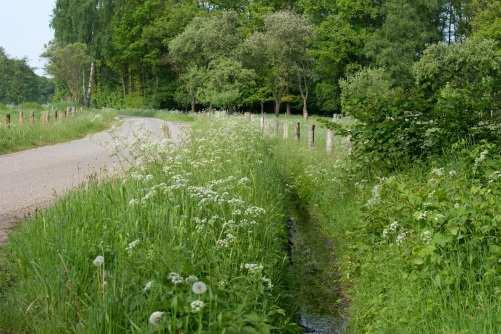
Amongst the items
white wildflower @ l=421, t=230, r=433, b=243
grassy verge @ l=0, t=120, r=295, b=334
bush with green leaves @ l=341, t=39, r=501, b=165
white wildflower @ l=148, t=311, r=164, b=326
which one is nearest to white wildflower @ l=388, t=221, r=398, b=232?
white wildflower @ l=421, t=230, r=433, b=243

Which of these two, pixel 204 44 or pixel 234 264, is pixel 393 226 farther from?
pixel 204 44

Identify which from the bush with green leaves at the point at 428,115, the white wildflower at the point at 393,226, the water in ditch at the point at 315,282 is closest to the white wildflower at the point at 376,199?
the water in ditch at the point at 315,282

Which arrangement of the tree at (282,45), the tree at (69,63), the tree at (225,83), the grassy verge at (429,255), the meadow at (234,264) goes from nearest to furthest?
the meadow at (234,264)
the grassy verge at (429,255)
the tree at (225,83)
the tree at (282,45)
the tree at (69,63)

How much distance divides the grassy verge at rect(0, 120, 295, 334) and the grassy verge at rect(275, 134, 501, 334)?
38.8 inches

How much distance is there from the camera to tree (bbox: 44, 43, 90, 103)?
65.5m

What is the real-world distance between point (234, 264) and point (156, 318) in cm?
178

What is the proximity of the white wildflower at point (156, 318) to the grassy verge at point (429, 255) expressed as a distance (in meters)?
2.20

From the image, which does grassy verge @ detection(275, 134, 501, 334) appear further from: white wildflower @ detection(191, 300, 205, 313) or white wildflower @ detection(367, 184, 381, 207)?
white wildflower @ detection(191, 300, 205, 313)

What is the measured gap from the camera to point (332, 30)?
6334 cm

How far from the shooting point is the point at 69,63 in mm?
66375

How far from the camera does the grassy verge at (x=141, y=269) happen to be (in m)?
3.66

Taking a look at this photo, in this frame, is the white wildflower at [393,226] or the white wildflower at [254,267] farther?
the white wildflower at [393,226]

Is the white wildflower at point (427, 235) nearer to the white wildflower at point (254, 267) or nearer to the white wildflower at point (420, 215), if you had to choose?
the white wildflower at point (420, 215)

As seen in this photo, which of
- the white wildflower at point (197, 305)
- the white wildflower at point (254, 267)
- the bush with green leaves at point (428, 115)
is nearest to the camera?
the white wildflower at point (197, 305)
